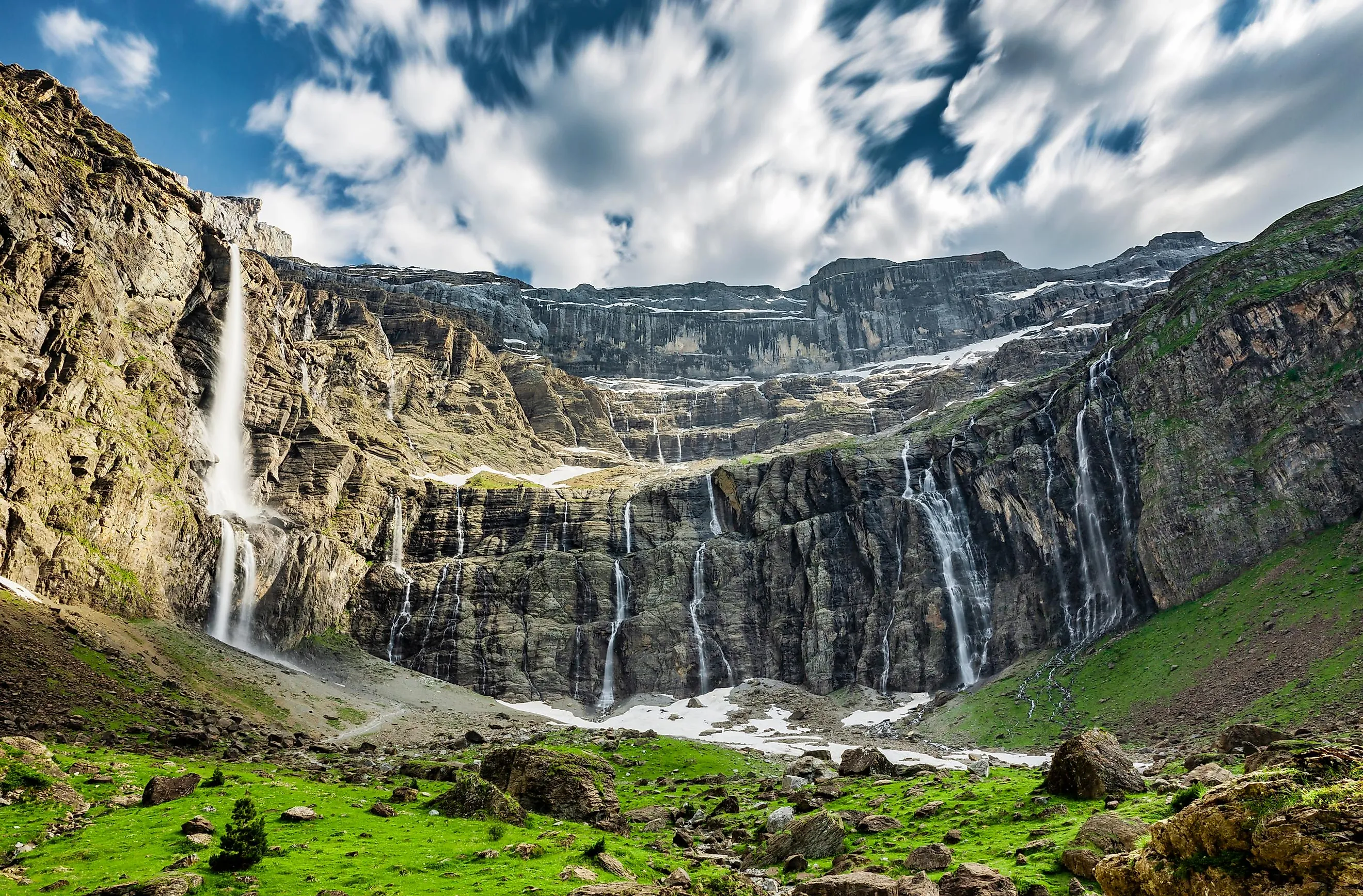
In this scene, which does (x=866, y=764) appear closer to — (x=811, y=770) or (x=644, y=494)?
(x=811, y=770)

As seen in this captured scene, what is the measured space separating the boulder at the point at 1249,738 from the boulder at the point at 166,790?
4527cm

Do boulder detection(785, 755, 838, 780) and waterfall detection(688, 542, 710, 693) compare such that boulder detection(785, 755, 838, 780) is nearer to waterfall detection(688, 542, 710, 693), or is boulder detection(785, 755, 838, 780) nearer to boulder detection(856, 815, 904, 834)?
boulder detection(856, 815, 904, 834)

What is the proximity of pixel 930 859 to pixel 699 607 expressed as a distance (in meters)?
88.4

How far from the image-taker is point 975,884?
→ 53.6 ft

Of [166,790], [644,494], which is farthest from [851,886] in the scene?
[644,494]

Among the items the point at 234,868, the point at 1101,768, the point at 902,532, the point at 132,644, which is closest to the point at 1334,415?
the point at 902,532

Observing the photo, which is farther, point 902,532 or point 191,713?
point 902,532

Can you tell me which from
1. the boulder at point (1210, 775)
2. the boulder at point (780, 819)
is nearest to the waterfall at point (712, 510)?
the boulder at point (780, 819)

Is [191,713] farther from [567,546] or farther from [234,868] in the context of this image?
[567,546]

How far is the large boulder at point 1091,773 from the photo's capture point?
2598 cm

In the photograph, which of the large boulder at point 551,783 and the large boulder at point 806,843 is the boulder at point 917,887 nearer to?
the large boulder at point 806,843

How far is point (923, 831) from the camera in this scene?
82.0ft

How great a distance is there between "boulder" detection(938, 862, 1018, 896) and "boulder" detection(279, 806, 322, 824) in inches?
830

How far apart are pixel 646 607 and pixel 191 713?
6385 centimetres
